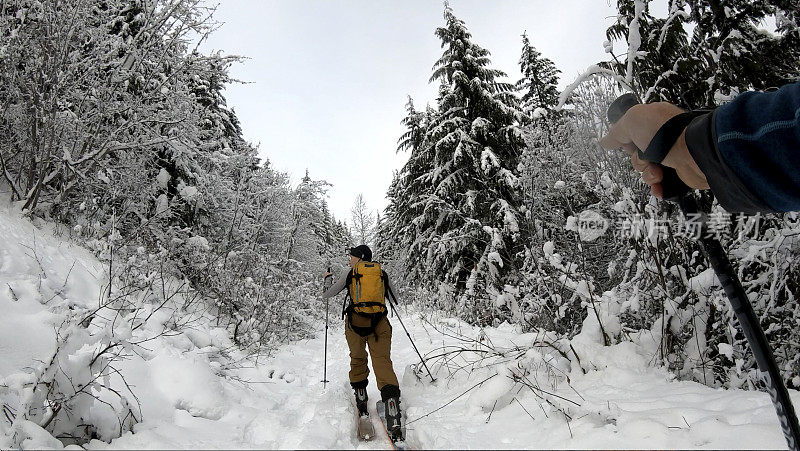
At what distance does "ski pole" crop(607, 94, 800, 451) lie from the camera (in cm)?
112

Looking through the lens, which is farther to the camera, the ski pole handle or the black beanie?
the black beanie

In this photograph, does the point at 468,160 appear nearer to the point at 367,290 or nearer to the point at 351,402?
the point at 367,290

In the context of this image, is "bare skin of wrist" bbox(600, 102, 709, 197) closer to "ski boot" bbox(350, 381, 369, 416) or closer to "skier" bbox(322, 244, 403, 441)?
"skier" bbox(322, 244, 403, 441)

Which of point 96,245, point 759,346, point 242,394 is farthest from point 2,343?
point 759,346

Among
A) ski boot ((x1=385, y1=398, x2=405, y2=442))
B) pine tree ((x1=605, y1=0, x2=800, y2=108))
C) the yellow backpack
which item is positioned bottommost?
ski boot ((x1=385, y1=398, x2=405, y2=442))

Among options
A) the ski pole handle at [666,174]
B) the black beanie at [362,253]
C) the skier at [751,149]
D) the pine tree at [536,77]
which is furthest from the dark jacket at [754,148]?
the pine tree at [536,77]

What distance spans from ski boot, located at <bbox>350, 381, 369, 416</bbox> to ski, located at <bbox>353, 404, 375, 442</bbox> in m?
0.07

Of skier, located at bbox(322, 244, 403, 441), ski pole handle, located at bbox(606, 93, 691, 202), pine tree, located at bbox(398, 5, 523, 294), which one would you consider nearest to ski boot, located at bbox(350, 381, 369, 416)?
skier, located at bbox(322, 244, 403, 441)

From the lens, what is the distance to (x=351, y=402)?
499 cm

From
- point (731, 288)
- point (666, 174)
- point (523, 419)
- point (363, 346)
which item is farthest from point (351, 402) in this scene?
point (666, 174)

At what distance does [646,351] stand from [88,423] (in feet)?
15.3

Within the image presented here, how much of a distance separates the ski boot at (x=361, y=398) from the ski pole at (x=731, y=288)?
4016mm

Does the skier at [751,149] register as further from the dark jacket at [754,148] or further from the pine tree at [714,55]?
the pine tree at [714,55]

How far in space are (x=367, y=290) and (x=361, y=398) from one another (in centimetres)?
135
